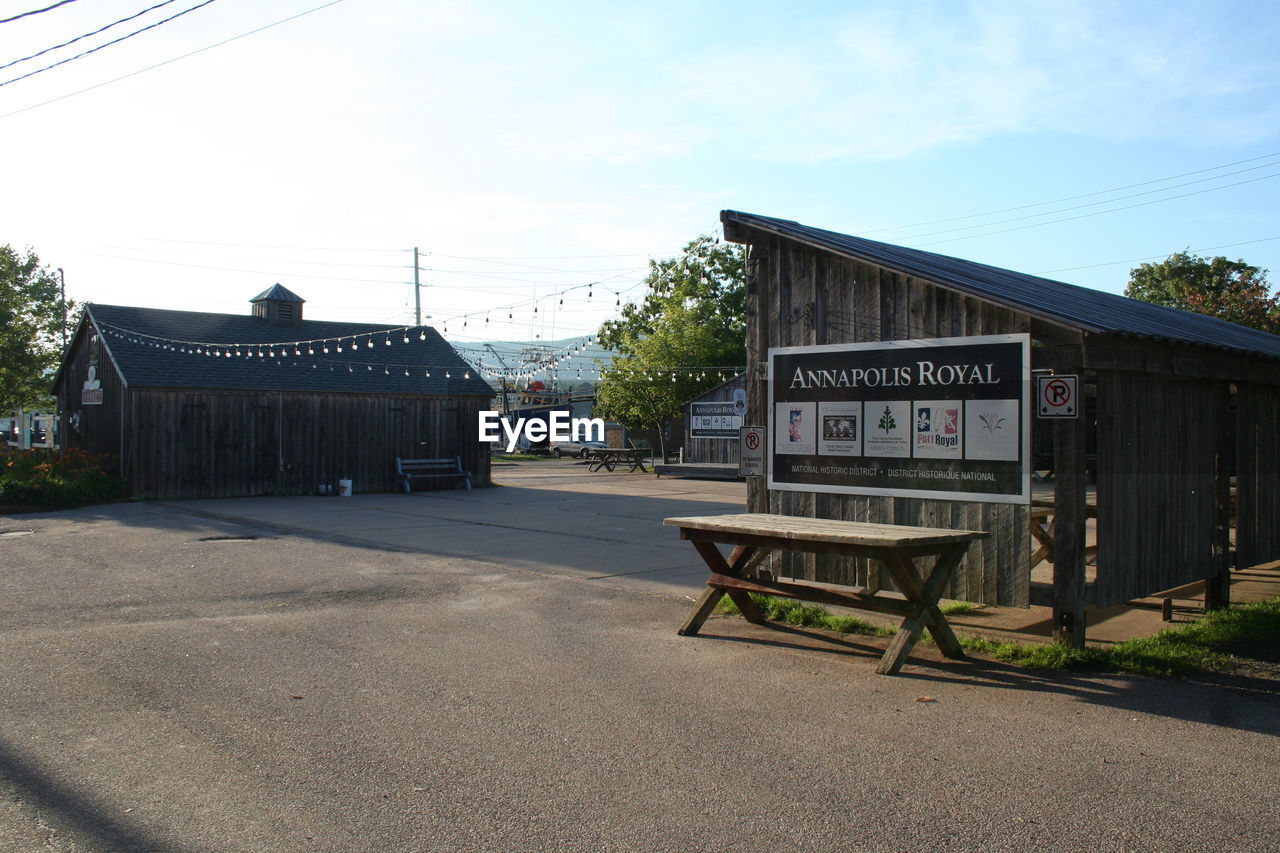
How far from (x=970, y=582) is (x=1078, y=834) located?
358 centimetres

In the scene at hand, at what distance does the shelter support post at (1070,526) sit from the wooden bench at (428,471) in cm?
2119

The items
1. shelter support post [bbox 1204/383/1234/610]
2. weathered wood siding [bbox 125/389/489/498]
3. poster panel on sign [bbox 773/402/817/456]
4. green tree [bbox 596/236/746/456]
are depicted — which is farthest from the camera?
green tree [bbox 596/236/746/456]

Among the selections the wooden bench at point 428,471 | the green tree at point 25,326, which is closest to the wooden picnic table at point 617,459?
the wooden bench at point 428,471

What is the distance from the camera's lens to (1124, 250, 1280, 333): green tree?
3206 centimetres

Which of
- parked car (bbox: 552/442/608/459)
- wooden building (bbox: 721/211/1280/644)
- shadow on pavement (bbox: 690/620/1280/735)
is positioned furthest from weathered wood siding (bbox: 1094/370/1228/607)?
parked car (bbox: 552/442/608/459)

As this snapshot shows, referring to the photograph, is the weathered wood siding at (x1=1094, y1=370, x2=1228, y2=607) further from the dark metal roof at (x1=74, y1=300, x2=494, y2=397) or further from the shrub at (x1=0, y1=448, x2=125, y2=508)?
the dark metal roof at (x1=74, y1=300, x2=494, y2=397)

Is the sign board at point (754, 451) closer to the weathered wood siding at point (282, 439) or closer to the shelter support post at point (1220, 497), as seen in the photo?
the shelter support post at point (1220, 497)

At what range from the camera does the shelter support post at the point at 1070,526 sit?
22.2 feet

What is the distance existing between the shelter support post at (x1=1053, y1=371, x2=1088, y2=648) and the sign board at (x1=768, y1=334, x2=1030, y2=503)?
0.91 feet

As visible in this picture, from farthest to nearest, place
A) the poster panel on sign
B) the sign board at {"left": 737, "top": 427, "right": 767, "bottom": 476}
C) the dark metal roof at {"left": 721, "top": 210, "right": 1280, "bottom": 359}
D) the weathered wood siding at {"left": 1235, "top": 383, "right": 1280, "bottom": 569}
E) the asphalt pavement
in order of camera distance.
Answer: the weathered wood siding at {"left": 1235, "top": 383, "right": 1280, "bottom": 569} < the sign board at {"left": 737, "top": 427, "right": 767, "bottom": 476} < the poster panel on sign < the dark metal roof at {"left": 721, "top": 210, "right": 1280, "bottom": 359} < the asphalt pavement

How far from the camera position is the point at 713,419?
3366cm

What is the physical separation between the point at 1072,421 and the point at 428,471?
2253cm

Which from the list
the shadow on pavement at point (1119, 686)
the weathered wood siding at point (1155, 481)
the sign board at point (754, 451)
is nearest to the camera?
the shadow on pavement at point (1119, 686)

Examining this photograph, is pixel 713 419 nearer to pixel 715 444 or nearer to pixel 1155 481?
pixel 715 444
